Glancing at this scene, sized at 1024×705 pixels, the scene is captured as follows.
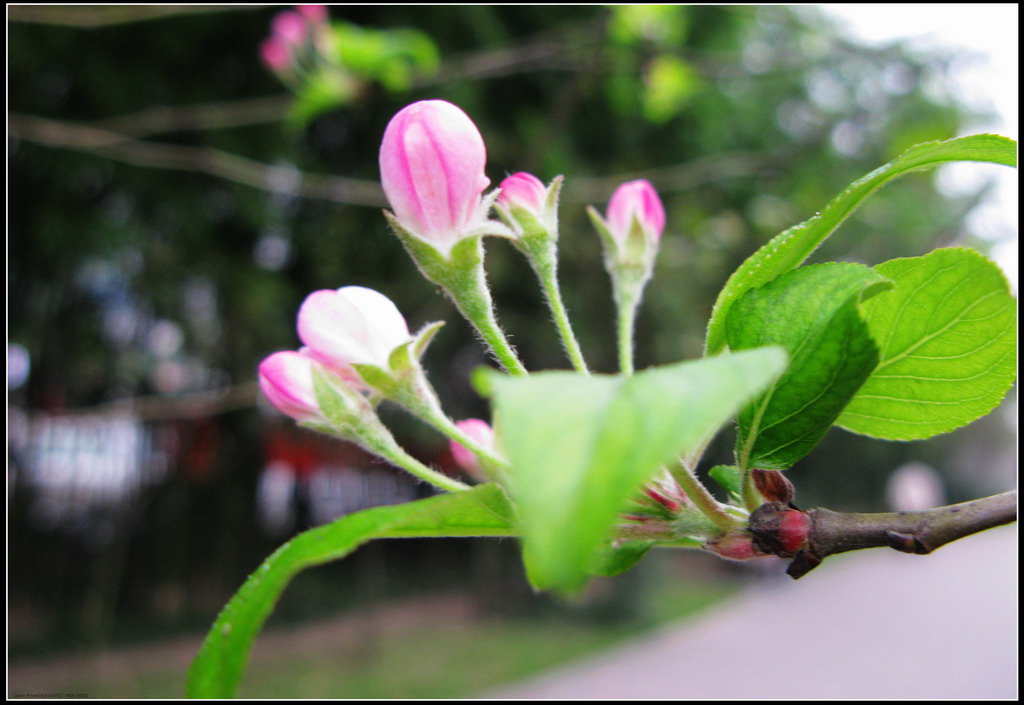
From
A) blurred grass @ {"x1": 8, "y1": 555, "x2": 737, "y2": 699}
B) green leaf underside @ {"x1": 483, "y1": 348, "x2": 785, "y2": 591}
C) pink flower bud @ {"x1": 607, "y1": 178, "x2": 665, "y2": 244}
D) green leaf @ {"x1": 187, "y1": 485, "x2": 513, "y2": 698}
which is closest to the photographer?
green leaf underside @ {"x1": 483, "y1": 348, "x2": 785, "y2": 591}

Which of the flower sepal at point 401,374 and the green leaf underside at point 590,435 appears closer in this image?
the green leaf underside at point 590,435

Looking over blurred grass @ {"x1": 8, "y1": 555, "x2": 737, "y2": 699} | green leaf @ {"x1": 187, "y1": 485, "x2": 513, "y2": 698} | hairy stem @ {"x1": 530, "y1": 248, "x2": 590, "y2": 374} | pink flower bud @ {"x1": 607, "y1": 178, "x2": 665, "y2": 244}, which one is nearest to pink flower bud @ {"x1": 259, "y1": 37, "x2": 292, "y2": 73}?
pink flower bud @ {"x1": 607, "y1": 178, "x2": 665, "y2": 244}

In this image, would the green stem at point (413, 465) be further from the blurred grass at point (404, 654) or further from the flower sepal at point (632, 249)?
the blurred grass at point (404, 654)

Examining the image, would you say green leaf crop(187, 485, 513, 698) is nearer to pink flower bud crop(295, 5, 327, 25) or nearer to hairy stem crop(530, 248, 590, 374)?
hairy stem crop(530, 248, 590, 374)

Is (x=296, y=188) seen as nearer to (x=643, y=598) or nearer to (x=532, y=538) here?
(x=532, y=538)

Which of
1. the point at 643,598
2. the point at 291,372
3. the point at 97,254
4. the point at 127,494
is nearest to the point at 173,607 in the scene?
the point at 127,494

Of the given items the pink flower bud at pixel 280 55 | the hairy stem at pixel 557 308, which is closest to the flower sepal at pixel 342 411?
the hairy stem at pixel 557 308
